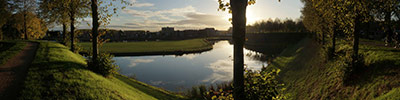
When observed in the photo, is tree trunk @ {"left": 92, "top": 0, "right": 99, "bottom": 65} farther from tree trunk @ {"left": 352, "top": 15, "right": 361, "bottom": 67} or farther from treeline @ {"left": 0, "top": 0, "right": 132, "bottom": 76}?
tree trunk @ {"left": 352, "top": 15, "right": 361, "bottom": 67}

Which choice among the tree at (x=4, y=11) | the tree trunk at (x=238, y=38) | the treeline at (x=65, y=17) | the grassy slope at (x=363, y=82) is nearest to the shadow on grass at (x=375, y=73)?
the grassy slope at (x=363, y=82)

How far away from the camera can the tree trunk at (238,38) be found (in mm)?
5473

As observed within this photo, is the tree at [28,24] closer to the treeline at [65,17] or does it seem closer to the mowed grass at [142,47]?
the treeline at [65,17]

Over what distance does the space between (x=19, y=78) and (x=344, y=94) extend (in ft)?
57.6

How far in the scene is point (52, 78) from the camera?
9180mm

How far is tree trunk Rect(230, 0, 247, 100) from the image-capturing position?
5.47m

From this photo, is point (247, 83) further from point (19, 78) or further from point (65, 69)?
point (19, 78)

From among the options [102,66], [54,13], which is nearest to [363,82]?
[102,66]

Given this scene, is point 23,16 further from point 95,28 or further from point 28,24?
point 95,28

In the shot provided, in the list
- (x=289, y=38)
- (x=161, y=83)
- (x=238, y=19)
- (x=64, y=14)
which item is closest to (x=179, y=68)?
(x=161, y=83)

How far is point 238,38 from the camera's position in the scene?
559 centimetres

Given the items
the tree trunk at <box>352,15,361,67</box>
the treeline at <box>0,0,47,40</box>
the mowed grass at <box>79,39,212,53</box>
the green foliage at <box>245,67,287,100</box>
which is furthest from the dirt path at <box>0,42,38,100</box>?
the mowed grass at <box>79,39,212,53</box>

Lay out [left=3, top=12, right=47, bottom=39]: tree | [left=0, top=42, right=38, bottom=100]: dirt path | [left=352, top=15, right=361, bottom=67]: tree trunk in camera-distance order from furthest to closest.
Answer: [left=3, top=12, right=47, bottom=39]: tree < [left=352, top=15, right=361, bottom=67]: tree trunk < [left=0, top=42, right=38, bottom=100]: dirt path

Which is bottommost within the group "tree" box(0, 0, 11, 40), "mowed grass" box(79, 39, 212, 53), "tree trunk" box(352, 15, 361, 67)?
"mowed grass" box(79, 39, 212, 53)
